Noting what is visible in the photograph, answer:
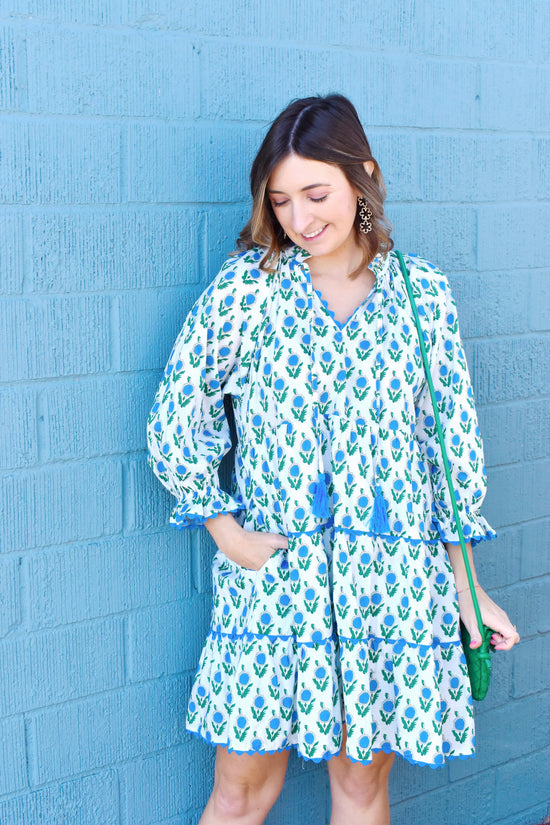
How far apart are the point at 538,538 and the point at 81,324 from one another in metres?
1.70

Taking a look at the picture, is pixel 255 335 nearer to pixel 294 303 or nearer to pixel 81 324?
pixel 294 303

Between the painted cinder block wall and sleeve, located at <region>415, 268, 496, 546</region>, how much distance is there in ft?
1.62

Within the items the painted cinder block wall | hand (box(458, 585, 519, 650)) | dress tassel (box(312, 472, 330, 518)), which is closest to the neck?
the painted cinder block wall

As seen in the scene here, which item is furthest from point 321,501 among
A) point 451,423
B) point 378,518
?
point 451,423

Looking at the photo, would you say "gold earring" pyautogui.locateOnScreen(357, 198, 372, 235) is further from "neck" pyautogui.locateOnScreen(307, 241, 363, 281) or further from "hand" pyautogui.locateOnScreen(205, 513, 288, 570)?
"hand" pyautogui.locateOnScreen(205, 513, 288, 570)

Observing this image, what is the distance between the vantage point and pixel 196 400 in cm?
208

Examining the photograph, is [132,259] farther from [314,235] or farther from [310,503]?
[310,503]

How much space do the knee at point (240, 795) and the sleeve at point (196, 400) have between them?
612mm

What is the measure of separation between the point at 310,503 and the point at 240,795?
A: 2.33ft

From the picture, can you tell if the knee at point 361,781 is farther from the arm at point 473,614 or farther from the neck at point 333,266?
the neck at point 333,266

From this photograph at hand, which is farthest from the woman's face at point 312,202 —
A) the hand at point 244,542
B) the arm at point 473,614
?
the arm at point 473,614

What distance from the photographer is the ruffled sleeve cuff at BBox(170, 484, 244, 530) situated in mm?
2086

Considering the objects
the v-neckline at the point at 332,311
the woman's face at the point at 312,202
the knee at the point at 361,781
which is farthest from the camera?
the knee at the point at 361,781

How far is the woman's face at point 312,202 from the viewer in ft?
6.56
